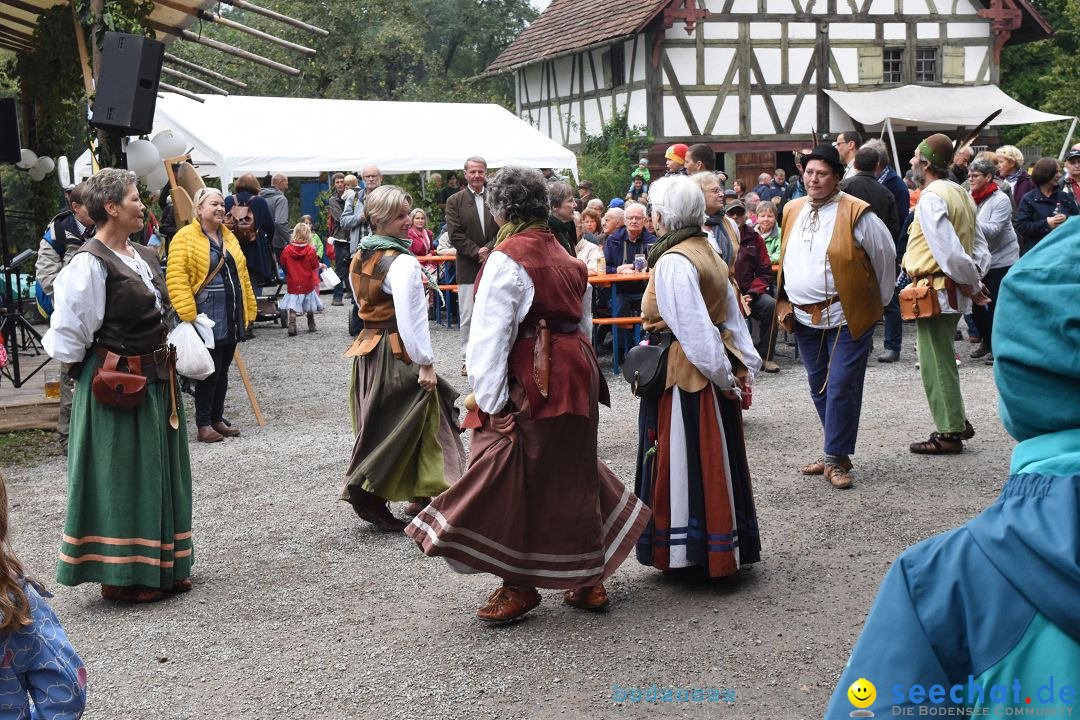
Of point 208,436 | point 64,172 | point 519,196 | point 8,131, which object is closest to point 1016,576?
point 519,196

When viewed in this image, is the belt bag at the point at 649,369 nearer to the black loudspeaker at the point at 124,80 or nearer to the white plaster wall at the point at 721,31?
the black loudspeaker at the point at 124,80

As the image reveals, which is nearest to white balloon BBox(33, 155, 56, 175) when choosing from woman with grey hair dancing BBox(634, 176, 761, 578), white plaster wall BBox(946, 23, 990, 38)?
woman with grey hair dancing BBox(634, 176, 761, 578)

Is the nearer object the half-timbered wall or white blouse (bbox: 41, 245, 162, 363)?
white blouse (bbox: 41, 245, 162, 363)

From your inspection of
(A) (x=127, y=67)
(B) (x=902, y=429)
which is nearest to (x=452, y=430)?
(B) (x=902, y=429)

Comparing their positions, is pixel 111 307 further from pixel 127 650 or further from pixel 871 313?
pixel 871 313

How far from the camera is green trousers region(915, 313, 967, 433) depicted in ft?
23.4

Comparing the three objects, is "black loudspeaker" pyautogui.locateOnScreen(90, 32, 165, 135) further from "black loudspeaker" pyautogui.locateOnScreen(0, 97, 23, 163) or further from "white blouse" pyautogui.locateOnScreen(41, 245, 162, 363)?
"white blouse" pyautogui.locateOnScreen(41, 245, 162, 363)

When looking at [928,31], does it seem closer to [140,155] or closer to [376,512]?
[140,155]

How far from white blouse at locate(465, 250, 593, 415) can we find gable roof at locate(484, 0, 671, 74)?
64.1 ft

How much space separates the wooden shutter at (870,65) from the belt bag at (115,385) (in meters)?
22.6

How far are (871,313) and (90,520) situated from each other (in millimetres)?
4027

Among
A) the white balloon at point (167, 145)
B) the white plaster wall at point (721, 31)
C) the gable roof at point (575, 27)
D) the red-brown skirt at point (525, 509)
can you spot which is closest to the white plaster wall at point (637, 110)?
the gable roof at point (575, 27)

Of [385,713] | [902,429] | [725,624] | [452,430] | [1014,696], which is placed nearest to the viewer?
[1014,696]

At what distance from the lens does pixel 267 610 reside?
16.3 feet
